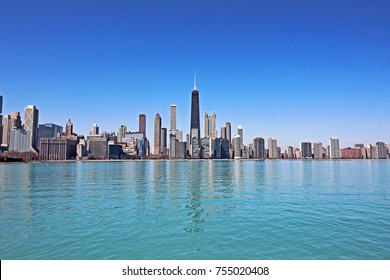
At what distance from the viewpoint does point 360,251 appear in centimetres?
1325

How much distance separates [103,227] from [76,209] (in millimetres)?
7577

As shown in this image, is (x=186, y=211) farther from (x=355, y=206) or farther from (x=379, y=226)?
(x=355, y=206)

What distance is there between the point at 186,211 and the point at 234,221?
5.13 metres

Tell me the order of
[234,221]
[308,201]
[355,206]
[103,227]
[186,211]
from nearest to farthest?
[103,227] → [234,221] → [186,211] → [355,206] → [308,201]

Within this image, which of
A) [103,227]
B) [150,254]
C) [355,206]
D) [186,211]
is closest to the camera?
[150,254]

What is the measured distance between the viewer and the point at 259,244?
1416 cm

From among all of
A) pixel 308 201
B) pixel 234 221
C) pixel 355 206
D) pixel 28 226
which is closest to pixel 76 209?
pixel 28 226

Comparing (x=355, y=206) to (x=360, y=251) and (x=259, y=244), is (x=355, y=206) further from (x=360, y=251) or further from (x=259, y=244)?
(x=259, y=244)
